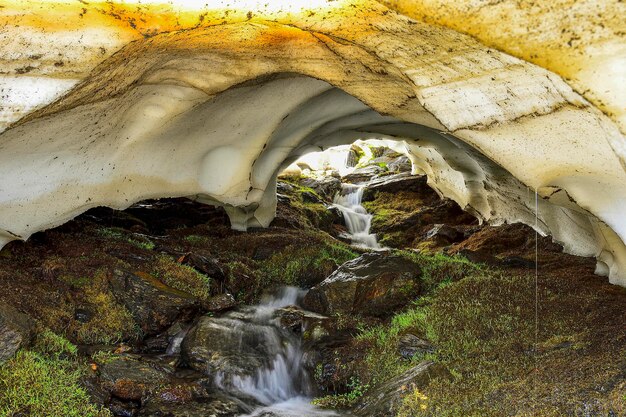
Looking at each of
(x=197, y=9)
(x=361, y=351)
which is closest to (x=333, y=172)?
(x=361, y=351)

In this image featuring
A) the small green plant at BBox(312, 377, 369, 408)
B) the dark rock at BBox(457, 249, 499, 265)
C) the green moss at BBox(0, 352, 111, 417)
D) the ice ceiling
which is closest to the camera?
the ice ceiling

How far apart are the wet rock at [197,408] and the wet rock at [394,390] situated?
66.6 inches

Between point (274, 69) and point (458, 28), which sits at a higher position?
point (458, 28)

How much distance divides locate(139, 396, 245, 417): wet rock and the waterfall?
38.1 feet

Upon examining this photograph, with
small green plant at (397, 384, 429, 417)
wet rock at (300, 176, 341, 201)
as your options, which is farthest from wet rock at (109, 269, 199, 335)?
wet rock at (300, 176, 341, 201)

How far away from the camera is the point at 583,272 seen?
1116cm

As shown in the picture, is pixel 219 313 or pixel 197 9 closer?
pixel 197 9

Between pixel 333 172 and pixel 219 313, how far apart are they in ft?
59.0

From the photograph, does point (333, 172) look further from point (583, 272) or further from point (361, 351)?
point (361, 351)

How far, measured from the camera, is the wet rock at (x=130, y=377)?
23.1 ft

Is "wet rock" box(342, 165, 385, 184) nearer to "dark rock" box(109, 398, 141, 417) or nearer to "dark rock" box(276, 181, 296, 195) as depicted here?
"dark rock" box(276, 181, 296, 195)

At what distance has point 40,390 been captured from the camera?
6.36 meters

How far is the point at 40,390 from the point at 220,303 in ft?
12.6

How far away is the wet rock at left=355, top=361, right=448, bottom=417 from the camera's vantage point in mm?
6695
